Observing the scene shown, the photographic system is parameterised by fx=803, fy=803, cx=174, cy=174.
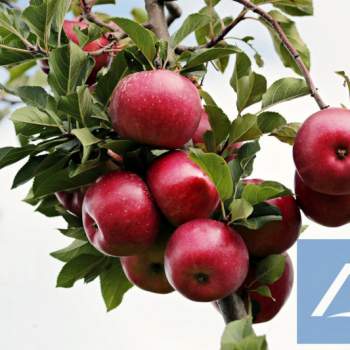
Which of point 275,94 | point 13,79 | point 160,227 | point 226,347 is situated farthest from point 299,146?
point 13,79

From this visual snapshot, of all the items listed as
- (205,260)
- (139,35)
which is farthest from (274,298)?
(139,35)

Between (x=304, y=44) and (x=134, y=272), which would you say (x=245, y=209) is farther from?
(x=304, y=44)

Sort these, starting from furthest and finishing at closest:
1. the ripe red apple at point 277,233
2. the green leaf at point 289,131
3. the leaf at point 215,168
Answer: the green leaf at point 289,131, the ripe red apple at point 277,233, the leaf at point 215,168

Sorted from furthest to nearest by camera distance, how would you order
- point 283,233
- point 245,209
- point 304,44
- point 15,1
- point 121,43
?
point 15,1 < point 304,44 < point 121,43 < point 283,233 < point 245,209

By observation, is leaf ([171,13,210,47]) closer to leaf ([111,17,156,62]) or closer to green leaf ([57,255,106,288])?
leaf ([111,17,156,62])

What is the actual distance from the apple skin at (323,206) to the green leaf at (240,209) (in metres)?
0.15

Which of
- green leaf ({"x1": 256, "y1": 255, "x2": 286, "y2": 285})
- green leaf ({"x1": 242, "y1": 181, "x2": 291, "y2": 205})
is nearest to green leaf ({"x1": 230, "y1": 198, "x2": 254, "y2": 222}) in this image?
green leaf ({"x1": 242, "y1": 181, "x2": 291, "y2": 205})

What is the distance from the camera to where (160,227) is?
1.15 m

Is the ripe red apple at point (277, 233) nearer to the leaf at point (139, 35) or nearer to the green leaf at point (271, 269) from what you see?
the green leaf at point (271, 269)

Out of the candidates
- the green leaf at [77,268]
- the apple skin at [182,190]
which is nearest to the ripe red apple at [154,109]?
the apple skin at [182,190]

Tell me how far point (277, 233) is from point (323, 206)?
0.08 meters

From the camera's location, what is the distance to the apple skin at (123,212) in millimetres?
1098

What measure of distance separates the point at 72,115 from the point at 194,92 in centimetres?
18

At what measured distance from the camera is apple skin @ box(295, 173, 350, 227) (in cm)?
118
